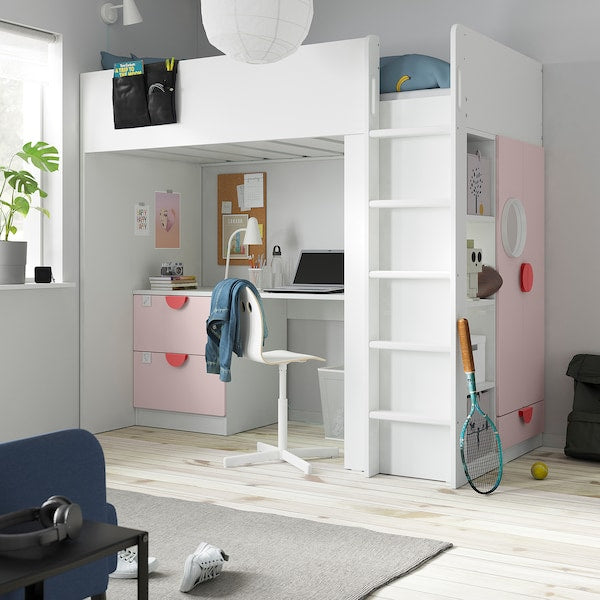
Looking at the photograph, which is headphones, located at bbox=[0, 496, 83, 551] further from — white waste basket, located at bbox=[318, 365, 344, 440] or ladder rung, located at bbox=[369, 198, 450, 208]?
white waste basket, located at bbox=[318, 365, 344, 440]

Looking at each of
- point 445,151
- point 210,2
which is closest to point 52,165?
point 210,2

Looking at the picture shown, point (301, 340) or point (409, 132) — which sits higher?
point (409, 132)

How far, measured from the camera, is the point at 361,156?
4.48 metres

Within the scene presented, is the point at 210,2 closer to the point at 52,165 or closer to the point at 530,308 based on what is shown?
the point at 52,165

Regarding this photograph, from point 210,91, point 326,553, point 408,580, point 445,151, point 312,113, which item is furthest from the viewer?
point 210,91

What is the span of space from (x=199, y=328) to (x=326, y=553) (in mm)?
2369

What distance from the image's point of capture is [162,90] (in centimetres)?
508

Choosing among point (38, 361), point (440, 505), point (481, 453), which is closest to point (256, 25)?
point (440, 505)

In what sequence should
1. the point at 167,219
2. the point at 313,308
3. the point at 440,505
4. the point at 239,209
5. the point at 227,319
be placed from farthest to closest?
the point at 239,209 → the point at 167,219 → the point at 313,308 → the point at 227,319 → the point at 440,505

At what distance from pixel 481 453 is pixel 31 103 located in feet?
10.3

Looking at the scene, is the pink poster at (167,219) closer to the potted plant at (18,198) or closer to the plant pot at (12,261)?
the potted plant at (18,198)

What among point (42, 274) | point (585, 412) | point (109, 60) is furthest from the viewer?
point (109, 60)

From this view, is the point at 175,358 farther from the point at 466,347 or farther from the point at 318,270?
the point at 466,347

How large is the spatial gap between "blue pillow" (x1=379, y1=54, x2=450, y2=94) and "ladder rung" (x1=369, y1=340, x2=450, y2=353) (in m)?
1.20
